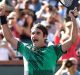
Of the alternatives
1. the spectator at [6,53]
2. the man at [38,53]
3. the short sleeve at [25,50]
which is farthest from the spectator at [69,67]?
the short sleeve at [25,50]

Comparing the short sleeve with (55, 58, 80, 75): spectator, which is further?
(55, 58, 80, 75): spectator

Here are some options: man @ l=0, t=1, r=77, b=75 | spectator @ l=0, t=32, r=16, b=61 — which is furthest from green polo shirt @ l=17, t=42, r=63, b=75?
spectator @ l=0, t=32, r=16, b=61

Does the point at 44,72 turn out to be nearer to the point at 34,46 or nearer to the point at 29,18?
the point at 34,46

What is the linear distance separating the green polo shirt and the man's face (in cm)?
7

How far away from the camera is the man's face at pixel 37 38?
5.11 meters

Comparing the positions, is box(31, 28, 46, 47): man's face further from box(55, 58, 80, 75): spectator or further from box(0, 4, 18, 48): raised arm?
box(55, 58, 80, 75): spectator

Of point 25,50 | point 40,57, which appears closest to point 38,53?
point 40,57

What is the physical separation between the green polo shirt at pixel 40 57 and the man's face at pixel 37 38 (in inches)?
2.8

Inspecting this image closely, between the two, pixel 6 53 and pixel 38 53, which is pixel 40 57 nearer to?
pixel 38 53

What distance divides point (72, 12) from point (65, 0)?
210 mm

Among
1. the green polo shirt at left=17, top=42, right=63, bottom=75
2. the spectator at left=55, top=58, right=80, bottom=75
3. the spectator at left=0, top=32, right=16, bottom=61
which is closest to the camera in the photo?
the green polo shirt at left=17, top=42, right=63, bottom=75

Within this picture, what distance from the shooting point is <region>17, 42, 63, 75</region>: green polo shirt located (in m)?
5.05

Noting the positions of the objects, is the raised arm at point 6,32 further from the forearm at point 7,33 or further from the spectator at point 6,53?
the spectator at point 6,53

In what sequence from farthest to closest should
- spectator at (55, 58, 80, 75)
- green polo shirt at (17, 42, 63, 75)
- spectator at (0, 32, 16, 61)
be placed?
spectator at (0, 32, 16, 61)
spectator at (55, 58, 80, 75)
green polo shirt at (17, 42, 63, 75)
